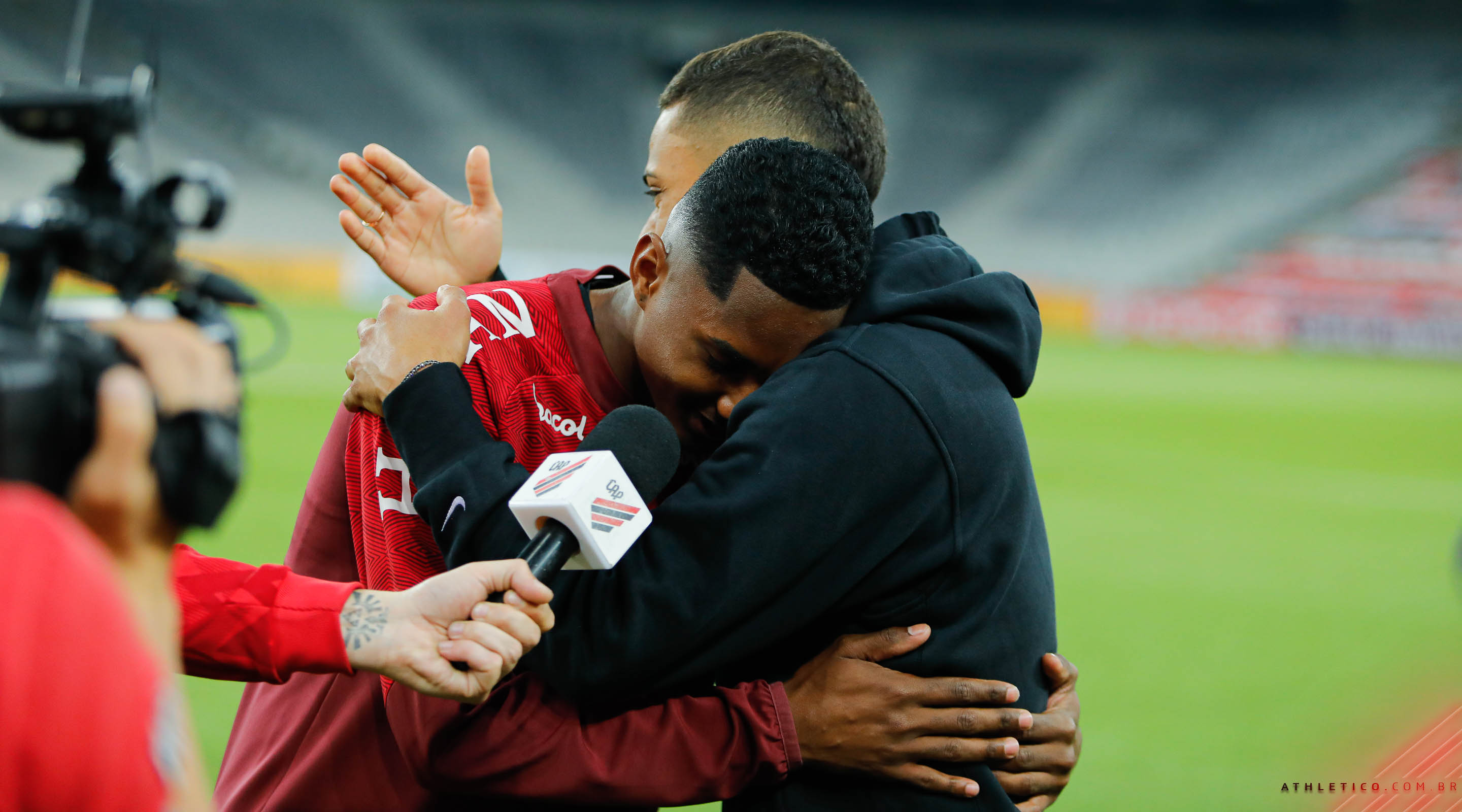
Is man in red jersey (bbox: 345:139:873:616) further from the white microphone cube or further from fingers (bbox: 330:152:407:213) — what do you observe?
fingers (bbox: 330:152:407:213)

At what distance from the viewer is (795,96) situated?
2.68m

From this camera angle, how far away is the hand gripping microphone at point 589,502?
1610mm

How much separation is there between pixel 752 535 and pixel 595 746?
1.44 feet

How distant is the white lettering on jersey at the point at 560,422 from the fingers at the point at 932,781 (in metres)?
0.81

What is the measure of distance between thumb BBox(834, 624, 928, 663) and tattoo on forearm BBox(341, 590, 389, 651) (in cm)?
75

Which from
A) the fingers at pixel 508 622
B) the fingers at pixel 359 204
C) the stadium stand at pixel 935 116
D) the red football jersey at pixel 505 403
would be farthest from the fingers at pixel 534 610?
the stadium stand at pixel 935 116

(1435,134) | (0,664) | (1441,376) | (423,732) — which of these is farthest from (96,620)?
(1435,134)

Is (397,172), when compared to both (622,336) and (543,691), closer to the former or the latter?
(622,336)

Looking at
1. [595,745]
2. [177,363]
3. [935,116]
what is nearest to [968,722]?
[595,745]

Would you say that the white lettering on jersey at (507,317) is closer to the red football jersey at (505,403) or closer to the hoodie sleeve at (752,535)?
the red football jersey at (505,403)

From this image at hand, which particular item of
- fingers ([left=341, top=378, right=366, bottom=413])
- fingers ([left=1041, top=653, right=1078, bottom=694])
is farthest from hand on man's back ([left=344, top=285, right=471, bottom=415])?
fingers ([left=1041, top=653, right=1078, bottom=694])

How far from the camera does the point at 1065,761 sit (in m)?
2.19

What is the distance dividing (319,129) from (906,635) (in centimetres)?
3152

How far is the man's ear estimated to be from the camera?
7.54ft
